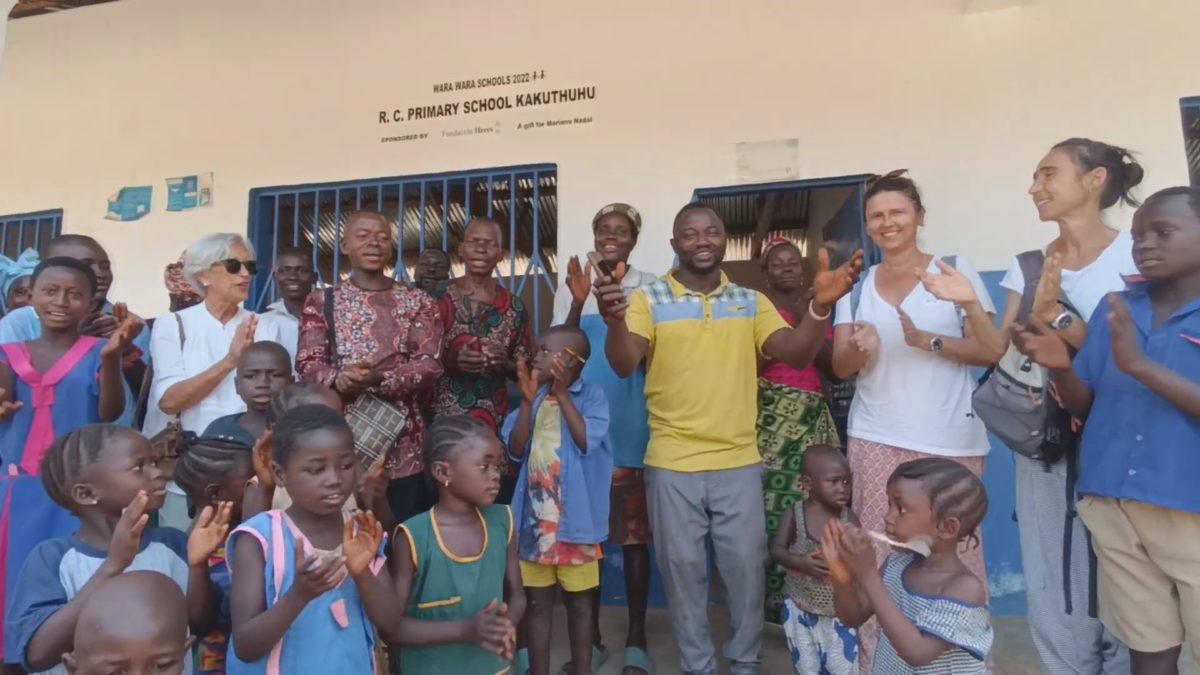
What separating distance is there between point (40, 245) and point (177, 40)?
1.57 metres

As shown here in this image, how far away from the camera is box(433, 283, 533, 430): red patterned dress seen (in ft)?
10.3

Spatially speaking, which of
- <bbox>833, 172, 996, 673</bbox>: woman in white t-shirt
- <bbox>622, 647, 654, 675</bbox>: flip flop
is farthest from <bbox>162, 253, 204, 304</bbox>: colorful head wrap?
<bbox>833, 172, 996, 673</bbox>: woman in white t-shirt

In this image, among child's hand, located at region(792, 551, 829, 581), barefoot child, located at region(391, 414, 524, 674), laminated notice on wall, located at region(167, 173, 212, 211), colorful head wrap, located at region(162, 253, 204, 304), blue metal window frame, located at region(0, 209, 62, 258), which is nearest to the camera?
barefoot child, located at region(391, 414, 524, 674)

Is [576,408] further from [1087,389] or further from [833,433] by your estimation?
[1087,389]

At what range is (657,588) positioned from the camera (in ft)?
12.7

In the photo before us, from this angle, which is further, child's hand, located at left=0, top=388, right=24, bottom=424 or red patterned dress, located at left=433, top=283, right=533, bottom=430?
red patterned dress, located at left=433, top=283, right=533, bottom=430

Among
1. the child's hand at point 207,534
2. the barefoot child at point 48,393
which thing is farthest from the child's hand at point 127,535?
the barefoot child at point 48,393

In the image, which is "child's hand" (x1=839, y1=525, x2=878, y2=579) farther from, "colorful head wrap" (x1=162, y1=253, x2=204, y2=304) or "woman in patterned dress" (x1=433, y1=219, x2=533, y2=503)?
"colorful head wrap" (x1=162, y1=253, x2=204, y2=304)

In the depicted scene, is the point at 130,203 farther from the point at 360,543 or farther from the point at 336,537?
the point at 360,543

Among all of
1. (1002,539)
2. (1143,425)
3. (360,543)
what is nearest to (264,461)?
(360,543)

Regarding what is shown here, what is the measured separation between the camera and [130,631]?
1.48 meters

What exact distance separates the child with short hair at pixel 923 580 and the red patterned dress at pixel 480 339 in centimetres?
162

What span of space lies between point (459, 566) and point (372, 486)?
417 mm

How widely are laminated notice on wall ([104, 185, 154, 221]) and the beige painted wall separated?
7 cm
